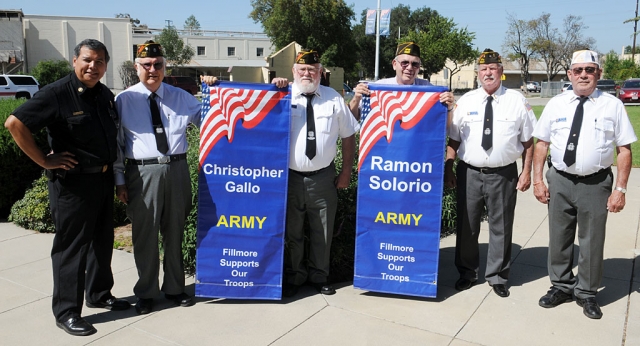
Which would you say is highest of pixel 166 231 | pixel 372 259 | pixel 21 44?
pixel 21 44

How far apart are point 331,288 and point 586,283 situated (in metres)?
2.13

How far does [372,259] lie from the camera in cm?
462

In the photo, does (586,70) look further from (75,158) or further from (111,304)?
(111,304)

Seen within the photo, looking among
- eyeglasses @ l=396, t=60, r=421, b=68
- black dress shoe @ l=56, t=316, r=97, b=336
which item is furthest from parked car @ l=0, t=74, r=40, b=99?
eyeglasses @ l=396, t=60, r=421, b=68

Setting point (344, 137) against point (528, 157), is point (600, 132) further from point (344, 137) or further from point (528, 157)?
point (344, 137)

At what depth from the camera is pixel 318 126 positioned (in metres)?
4.43

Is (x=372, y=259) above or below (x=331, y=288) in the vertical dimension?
above

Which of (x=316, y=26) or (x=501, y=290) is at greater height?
(x=316, y=26)

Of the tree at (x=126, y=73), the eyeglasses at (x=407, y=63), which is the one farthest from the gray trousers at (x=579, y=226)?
the tree at (x=126, y=73)

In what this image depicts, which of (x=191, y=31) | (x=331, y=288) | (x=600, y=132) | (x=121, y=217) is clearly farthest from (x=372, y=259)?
(x=191, y=31)

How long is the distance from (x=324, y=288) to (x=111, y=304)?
1791 millimetres

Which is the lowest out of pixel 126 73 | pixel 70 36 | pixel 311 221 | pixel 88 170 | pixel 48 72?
pixel 311 221

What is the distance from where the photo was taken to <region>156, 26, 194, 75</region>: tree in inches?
2125

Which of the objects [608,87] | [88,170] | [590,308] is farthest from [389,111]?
[608,87]
